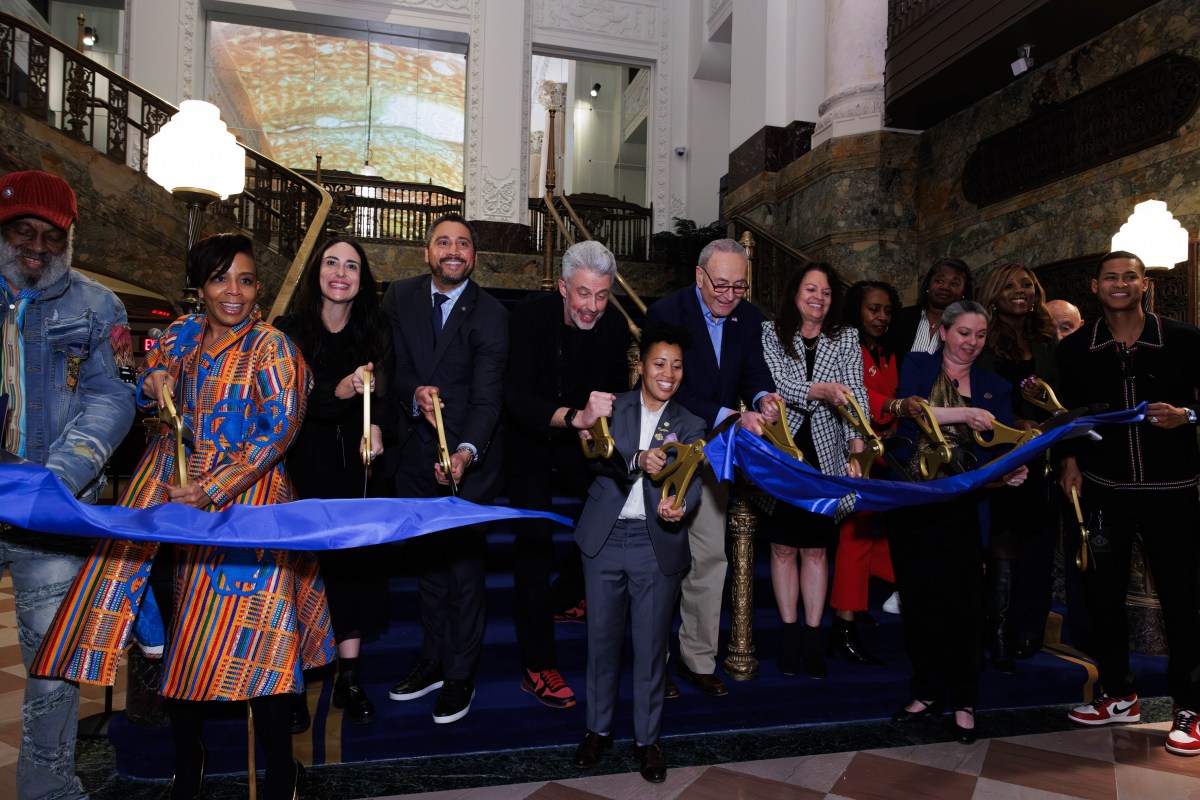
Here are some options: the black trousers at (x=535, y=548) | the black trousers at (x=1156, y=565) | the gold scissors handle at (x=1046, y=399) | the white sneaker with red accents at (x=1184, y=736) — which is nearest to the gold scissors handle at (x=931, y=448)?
the gold scissors handle at (x=1046, y=399)

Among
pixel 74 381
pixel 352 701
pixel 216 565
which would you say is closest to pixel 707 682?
pixel 352 701

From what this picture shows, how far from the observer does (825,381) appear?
3410 mm

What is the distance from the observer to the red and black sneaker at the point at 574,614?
3857 mm

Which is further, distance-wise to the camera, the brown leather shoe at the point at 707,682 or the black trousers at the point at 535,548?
the brown leather shoe at the point at 707,682

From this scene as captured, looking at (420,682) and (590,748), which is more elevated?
(420,682)

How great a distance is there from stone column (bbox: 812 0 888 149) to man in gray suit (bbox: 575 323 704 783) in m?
5.81

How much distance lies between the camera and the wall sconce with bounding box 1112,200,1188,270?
4574mm

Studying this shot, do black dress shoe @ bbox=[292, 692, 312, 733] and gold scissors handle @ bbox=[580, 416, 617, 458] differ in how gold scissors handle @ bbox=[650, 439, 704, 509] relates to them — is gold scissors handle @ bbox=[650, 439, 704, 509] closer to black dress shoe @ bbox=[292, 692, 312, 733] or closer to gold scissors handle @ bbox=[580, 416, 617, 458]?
Result: gold scissors handle @ bbox=[580, 416, 617, 458]

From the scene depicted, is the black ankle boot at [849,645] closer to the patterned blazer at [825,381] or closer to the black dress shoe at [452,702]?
the patterned blazer at [825,381]

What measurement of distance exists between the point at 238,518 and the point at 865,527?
2.73m

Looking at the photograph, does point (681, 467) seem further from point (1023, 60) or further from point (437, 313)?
point (1023, 60)

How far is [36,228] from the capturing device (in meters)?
2.32

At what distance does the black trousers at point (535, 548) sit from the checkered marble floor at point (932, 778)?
1.80 feet

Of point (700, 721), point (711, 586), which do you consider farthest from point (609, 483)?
point (700, 721)
